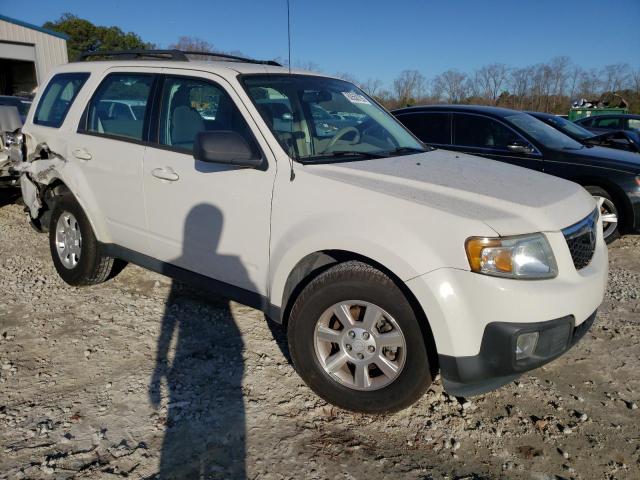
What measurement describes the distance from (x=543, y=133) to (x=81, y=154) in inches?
223

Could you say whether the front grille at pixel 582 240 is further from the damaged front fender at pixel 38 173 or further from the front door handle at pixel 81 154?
the damaged front fender at pixel 38 173

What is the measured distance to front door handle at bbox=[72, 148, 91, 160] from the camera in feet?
13.0

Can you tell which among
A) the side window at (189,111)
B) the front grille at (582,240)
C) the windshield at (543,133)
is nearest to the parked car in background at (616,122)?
the windshield at (543,133)

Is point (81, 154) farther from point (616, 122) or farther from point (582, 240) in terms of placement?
point (616, 122)

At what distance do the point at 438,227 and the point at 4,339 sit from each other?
3.20 m

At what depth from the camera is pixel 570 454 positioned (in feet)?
8.27

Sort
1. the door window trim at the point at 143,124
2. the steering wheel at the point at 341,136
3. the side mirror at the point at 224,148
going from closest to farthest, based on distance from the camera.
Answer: the side mirror at the point at 224,148
the steering wheel at the point at 341,136
the door window trim at the point at 143,124

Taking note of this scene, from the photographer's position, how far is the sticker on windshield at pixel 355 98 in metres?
3.79

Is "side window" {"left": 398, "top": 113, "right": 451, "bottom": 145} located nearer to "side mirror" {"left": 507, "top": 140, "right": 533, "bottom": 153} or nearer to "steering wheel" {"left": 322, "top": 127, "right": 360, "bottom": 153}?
"side mirror" {"left": 507, "top": 140, "right": 533, "bottom": 153}

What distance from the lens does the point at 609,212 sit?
6227mm

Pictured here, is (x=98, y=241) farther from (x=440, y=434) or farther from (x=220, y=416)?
(x=440, y=434)

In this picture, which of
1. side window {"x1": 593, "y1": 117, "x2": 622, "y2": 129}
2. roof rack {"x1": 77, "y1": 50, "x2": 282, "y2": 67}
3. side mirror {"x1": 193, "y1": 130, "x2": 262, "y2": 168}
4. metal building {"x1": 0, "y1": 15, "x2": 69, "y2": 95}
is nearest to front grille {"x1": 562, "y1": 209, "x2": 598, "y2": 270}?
side mirror {"x1": 193, "y1": 130, "x2": 262, "y2": 168}

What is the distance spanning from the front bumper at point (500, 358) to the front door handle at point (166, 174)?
2.06 meters

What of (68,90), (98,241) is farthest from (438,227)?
(68,90)
